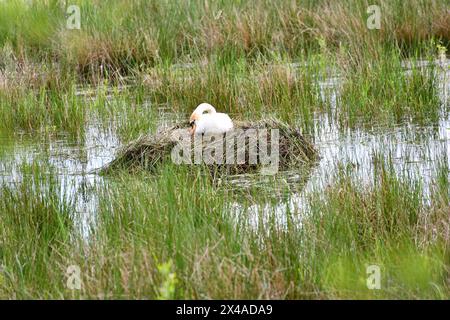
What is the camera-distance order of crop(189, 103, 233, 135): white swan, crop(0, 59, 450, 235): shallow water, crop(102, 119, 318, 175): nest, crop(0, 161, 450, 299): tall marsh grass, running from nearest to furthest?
crop(0, 161, 450, 299): tall marsh grass
crop(0, 59, 450, 235): shallow water
crop(102, 119, 318, 175): nest
crop(189, 103, 233, 135): white swan

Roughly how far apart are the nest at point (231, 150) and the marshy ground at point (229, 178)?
6.5 inches

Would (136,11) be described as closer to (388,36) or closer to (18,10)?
(18,10)

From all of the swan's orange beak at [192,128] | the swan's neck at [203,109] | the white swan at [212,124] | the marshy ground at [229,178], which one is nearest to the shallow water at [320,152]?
the marshy ground at [229,178]

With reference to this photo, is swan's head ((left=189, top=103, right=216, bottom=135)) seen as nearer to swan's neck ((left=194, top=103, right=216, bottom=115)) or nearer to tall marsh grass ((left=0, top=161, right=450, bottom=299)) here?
swan's neck ((left=194, top=103, right=216, bottom=115))

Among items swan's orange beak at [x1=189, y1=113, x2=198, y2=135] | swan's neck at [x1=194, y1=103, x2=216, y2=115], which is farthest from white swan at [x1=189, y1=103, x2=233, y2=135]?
swan's neck at [x1=194, y1=103, x2=216, y2=115]

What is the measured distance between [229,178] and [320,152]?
1.06 metres

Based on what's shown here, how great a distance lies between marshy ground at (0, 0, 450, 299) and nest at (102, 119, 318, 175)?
0.16 m

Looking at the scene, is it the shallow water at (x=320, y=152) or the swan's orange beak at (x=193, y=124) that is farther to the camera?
the swan's orange beak at (x=193, y=124)

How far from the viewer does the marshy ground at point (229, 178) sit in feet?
16.0

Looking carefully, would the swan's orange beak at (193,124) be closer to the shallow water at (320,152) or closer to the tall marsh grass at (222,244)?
the shallow water at (320,152)

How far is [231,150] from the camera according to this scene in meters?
7.66

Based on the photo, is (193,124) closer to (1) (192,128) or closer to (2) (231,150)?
(1) (192,128)

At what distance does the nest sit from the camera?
758 cm

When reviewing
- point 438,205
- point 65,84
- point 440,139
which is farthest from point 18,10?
point 438,205
